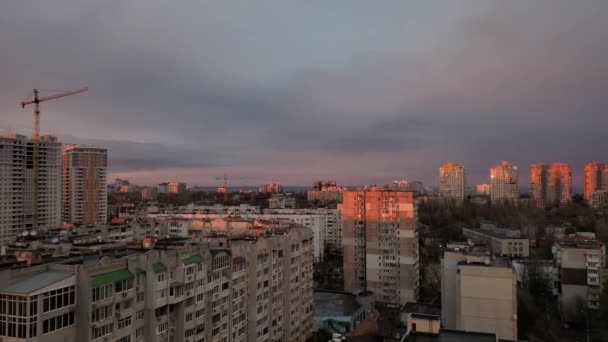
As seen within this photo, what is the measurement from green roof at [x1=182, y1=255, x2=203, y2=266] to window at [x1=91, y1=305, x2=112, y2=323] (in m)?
2.00

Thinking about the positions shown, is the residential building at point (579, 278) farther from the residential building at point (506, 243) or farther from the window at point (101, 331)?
the window at point (101, 331)

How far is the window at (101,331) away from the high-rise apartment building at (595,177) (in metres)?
62.8

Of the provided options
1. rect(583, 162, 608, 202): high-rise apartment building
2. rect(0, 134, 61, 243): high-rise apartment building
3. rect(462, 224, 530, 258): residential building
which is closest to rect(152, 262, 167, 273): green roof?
rect(0, 134, 61, 243): high-rise apartment building

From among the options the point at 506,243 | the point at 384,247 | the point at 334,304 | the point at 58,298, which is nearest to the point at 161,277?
the point at 58,298

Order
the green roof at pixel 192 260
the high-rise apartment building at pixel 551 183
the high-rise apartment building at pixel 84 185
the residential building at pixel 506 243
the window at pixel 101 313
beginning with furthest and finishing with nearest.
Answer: the high-rise apartment building at pixel 551 183
the high-rise apartment building at pixel 84 185
the residential building at pixel 506 243
the green roof at pixel 192 260
the window at pixel 101 313

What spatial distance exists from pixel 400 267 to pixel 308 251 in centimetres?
757

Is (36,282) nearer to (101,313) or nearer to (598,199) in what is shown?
(101,313)

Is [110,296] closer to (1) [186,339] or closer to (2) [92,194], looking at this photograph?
(1) [186,339]

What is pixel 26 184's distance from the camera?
93.2ft

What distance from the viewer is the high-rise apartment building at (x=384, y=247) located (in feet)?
68.9

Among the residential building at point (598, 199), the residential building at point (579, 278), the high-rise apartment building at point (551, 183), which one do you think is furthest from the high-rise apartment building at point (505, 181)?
the residential building at point (579, 278)

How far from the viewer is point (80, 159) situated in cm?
3531

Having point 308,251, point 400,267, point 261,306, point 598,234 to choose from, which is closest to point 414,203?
point 400,267

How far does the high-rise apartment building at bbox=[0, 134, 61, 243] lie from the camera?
2681cm
